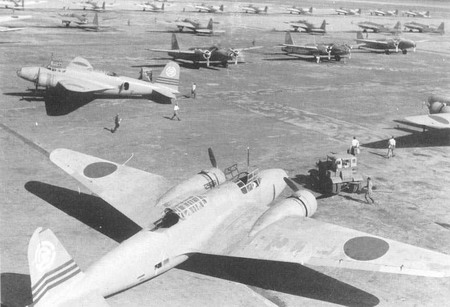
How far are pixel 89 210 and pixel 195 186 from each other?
198 inches

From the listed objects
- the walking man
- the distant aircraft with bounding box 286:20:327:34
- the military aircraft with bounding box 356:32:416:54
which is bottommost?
the walking man

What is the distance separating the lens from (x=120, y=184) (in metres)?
19.9

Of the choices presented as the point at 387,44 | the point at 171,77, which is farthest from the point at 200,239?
the point at 387,44

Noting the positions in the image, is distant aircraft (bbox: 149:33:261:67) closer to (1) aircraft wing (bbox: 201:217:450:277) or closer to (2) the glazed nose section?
(2) the glazed nose section

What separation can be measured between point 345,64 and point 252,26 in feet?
151

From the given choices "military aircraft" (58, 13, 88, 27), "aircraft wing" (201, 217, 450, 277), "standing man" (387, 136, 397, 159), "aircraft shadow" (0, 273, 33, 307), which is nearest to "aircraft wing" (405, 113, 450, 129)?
"standing man" (387, 136, 397, 159)

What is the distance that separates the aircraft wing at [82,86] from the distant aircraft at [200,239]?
53.0ft

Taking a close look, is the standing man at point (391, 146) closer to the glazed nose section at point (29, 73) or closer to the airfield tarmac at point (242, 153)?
the airfield tarmac at point (242, 153)

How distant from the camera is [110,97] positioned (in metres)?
40.3

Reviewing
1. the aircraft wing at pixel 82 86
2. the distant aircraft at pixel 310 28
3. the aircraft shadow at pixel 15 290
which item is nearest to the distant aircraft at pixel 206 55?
the aircraft wing at pixel 82 86

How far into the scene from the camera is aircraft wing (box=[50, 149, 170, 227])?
1814 centimetres

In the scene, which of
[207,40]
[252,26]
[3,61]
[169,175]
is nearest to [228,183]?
[169,175]

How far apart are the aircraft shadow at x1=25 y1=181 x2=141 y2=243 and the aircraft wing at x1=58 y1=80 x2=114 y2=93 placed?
46.9ft

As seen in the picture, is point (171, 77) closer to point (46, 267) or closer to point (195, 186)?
point (195, 186)
